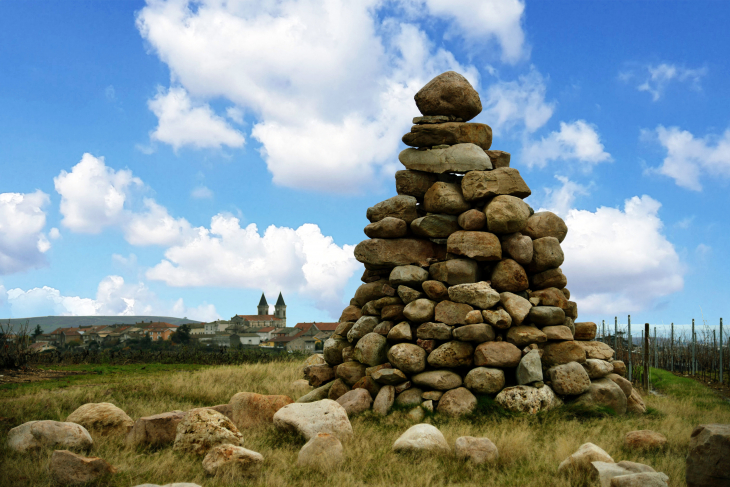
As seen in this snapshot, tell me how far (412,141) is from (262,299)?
148 m

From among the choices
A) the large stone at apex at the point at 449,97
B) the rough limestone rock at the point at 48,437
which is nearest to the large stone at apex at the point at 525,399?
the large stone at apex at the point at 449,97

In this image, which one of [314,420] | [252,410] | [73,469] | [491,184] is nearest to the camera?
[73,469]

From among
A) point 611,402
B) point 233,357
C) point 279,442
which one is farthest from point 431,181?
point 233,357

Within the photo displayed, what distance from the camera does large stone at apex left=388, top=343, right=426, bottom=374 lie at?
10.3 m

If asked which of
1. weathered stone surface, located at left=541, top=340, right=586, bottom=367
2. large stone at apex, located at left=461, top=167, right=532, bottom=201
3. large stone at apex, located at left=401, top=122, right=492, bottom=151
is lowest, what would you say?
weathered stone surface, located at left=541, top=340, right=586, bottom=367

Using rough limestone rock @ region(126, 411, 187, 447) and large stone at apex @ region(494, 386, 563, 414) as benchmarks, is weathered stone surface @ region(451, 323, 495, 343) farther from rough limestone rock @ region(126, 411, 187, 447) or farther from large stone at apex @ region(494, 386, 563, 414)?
rough limestone rock @ region(126, 411, 187, 447)

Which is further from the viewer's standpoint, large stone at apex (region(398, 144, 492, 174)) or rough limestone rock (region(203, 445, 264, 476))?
large stone at apex (region(398, 144, 492, 174))

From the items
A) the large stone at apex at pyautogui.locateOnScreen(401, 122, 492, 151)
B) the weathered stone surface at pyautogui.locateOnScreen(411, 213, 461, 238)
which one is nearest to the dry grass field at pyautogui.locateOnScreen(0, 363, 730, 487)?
the weathered stone surface at pyautogui.locateOnScreen(411, 213, 461, 238)

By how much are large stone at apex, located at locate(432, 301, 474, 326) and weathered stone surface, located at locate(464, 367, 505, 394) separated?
1.01 m

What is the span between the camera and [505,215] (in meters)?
10.8

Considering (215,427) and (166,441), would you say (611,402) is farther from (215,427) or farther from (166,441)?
(166,441)

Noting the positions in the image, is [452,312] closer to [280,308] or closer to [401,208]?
[401,208]

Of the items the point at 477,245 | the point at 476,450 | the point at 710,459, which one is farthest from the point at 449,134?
the point at 710,459

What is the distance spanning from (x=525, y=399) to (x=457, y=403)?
1255 millimetres
